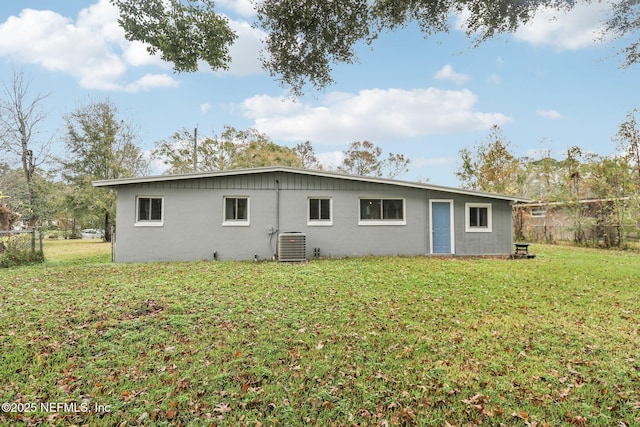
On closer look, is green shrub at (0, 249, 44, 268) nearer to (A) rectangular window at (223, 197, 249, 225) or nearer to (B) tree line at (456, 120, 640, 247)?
(A) rectangular window at (223, 197, 249, 225)

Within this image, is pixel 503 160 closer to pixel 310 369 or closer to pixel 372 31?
pixel 372 31

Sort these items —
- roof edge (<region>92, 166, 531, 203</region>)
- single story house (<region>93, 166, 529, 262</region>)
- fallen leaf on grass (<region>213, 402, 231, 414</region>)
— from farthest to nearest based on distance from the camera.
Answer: single story house (<region>93, 166, 529, 262</region>) < roof edge (<region>92, 166, 531, 203</region>) < fallen leaf on grass (<region>213, 402, 231, 414</region>)

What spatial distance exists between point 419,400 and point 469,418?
0.40m

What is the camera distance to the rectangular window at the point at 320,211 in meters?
11.7

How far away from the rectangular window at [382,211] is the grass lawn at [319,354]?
5209mm

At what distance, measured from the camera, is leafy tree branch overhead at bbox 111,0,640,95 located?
4672mm

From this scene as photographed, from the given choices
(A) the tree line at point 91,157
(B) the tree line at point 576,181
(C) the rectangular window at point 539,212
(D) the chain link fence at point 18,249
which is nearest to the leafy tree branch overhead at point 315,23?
(D) the chain link fence at point 18,249

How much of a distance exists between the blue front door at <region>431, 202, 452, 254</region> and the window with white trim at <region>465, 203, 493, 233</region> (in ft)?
2.70

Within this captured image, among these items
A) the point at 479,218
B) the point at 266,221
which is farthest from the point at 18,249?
the point at 479,218

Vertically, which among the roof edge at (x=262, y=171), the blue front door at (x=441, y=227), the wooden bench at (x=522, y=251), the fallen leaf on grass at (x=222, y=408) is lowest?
the fallen leaf on grass at (x=222, y=408)

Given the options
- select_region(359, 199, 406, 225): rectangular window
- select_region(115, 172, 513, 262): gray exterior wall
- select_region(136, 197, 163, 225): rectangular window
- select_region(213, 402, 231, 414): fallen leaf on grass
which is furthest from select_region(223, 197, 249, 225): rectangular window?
select_region(213, 402, 231, 414): fallen leaf on grass

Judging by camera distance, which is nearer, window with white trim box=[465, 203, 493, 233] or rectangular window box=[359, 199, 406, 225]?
rectangular window box=[359, 199, 406, 225]

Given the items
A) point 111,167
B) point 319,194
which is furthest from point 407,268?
point 111,167

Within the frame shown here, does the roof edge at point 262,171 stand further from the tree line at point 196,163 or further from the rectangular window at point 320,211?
the tree line at point 196,163
